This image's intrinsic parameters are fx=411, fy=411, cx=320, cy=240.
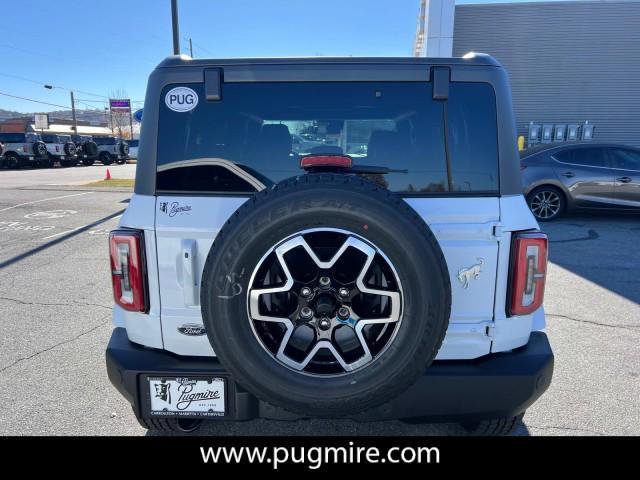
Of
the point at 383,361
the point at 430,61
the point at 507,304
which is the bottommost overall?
the point at 383,361

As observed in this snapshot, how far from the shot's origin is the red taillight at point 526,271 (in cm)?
187

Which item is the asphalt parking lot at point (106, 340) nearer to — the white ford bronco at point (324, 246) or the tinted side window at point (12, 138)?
the white ford bronco at point (324, 246)

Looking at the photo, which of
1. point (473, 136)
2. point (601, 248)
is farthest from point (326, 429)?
point (601, 248)

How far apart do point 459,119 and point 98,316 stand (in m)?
3.79

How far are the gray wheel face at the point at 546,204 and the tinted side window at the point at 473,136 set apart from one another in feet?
24.5

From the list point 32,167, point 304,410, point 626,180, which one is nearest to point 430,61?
point 304,410

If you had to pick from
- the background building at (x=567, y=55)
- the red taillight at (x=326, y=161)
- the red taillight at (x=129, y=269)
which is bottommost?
the red taillight at (x=129, y=269)

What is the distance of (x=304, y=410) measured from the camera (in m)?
1.70

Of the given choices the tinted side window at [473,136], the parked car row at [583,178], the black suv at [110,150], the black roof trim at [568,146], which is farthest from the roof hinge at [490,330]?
the black suv at [110,150]

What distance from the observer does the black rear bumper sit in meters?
1.83

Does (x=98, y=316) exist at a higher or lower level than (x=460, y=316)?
lower

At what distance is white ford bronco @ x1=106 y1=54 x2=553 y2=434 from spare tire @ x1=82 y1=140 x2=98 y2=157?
31.9m

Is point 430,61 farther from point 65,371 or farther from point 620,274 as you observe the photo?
point 620,274

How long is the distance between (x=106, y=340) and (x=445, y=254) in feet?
10.0
